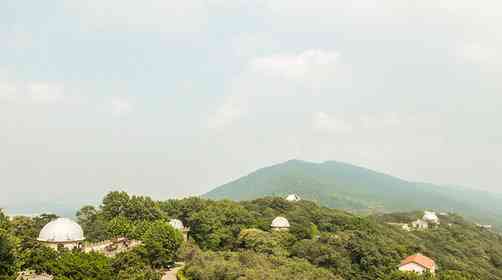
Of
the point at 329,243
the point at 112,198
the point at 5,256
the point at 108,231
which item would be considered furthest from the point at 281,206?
the point at 5,256

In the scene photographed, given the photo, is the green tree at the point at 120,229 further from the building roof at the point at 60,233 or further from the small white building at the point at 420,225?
the small white building at the point at 420,225

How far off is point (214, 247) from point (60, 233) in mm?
18478

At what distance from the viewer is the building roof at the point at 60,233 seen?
42078 mm

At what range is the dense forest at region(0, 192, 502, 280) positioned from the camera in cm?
3253

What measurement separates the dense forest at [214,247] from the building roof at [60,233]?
49.2 inches

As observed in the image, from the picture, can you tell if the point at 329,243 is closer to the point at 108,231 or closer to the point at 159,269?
the point at 159,269

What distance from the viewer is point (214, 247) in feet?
A: 176

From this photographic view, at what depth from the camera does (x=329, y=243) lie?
174ft

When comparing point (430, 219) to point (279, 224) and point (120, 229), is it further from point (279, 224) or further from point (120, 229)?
point (120, 229)

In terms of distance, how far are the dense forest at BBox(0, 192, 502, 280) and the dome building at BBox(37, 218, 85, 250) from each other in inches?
50.5

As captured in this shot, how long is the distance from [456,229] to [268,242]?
260ft

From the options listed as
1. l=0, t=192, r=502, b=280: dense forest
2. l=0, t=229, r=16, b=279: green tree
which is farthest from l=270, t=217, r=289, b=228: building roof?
l=0, t=229, r=16, b=279: green tree

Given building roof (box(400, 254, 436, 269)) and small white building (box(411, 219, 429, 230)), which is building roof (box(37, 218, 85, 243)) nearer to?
building roof (box(400, 254, 436, 269))

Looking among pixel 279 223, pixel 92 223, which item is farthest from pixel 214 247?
pixel 92 223
